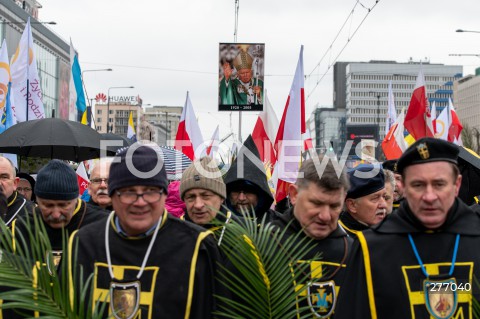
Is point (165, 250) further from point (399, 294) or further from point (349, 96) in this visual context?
point (349, 96)

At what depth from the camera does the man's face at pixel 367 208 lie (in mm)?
5383

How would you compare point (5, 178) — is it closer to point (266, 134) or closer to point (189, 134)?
point (266, 134)

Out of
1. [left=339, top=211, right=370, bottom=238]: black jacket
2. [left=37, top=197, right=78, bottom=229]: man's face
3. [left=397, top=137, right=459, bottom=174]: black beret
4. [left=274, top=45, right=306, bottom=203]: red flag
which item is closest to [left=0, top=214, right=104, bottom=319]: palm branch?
[left=397, top=137, right=459, bottom=174]: black beret

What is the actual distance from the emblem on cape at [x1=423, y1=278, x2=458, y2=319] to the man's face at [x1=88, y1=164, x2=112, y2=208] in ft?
13.5

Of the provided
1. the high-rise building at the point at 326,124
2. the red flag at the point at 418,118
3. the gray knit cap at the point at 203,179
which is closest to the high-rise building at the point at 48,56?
the red flag at the point at 418,118

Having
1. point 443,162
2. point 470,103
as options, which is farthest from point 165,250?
point 470,103

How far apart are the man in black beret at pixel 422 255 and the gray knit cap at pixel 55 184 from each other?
7.26 ft

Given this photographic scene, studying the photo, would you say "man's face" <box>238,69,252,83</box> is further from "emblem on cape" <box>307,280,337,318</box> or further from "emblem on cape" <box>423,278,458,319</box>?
"emblem on cape" <box>423,278,458,319</box>

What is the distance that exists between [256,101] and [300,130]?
6.07m

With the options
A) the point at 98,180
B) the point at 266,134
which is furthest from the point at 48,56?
the point at 98,180

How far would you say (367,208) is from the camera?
17.7 ft

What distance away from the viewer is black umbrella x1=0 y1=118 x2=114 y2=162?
8953 mm

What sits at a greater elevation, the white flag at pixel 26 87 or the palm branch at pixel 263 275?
the white flag at pixel 26 87

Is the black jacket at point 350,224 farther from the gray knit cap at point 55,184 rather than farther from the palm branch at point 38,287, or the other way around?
the palm branch at point 38,287
